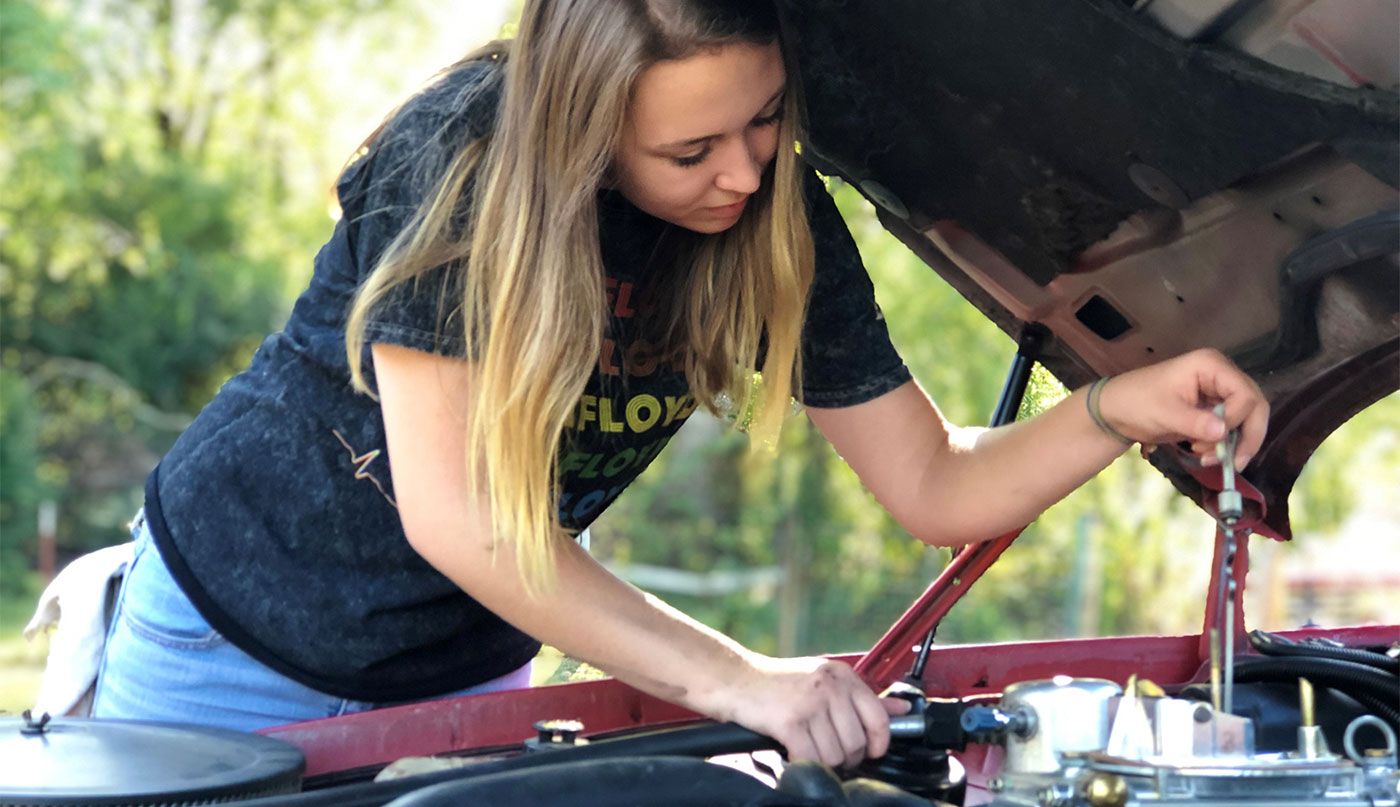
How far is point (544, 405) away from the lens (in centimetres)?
135

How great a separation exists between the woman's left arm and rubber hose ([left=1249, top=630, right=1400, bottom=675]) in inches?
12.1

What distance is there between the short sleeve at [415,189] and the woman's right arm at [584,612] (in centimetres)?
3

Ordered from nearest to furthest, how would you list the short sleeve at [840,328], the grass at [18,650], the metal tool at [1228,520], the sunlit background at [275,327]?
the metal tool at [1228,520] → the short sleeve at [840,328] → the sunlit background at [275,327] → the grass at [18,650]

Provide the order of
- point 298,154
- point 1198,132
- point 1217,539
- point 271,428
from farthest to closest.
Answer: point 298,154 → point 1217,539 → point 271,428 → point 1198,132

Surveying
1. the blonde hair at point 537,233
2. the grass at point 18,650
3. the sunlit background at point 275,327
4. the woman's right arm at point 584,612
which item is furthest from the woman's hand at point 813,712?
the grass at point 18,650

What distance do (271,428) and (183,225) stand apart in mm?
13874

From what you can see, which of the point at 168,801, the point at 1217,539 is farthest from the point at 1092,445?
the point at 168,801

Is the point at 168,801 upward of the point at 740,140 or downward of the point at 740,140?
downward

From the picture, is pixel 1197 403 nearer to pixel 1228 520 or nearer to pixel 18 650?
pixel 1228 520

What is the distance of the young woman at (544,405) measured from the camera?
1.34m

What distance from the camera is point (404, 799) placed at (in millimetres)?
1090

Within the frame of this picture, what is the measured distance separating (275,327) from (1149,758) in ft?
43.5

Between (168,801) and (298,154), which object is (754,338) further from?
(298,154)

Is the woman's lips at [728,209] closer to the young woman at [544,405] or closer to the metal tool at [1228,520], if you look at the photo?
the young woman at [544,405]
